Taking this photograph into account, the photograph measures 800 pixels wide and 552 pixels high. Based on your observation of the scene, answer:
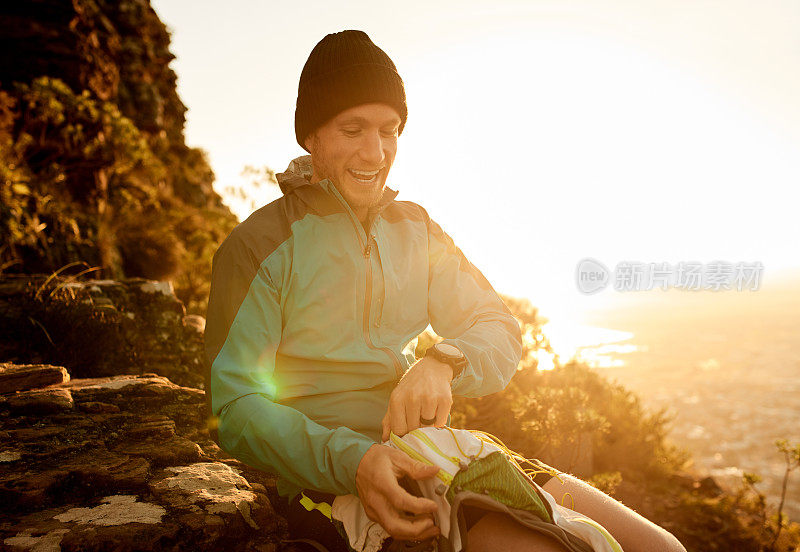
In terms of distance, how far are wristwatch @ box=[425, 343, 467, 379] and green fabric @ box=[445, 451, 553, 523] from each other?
40 cm

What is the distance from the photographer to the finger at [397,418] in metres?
1.53

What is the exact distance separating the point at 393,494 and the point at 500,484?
1.08ft

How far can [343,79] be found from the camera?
1921 millimetres

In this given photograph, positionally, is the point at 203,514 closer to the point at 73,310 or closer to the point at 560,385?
the point at 73,310

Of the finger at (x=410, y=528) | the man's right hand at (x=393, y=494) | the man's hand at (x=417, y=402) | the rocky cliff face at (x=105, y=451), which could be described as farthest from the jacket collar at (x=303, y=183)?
the rocky cliff face at (x=105, y=451)

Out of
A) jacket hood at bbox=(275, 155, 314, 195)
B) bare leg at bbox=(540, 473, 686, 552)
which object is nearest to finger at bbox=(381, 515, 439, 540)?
bare leg at bbox=(540, 473, 686, 552)

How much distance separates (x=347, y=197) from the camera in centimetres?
201

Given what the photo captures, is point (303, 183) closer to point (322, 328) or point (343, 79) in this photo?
point (343, 79)

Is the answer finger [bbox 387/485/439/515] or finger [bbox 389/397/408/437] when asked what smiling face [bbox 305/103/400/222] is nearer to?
finger [bbox 389/397/408/437]

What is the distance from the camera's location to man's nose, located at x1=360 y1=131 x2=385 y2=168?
195 cm

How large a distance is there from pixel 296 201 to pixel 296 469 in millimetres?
1078

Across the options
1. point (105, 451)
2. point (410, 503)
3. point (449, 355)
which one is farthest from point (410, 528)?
point (105, 451)

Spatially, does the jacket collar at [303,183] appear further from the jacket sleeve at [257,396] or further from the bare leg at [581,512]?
the bare leg at [581,512]

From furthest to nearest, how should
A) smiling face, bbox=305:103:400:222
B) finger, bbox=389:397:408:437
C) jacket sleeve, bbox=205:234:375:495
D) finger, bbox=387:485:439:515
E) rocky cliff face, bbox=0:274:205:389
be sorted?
rocky cliff face, bbox=0:274:205:389
smiling face, bbox=305:103:400:222
finger, bbox=389:397:408:437
jacket sleeve, bbox=205:234:375:495
finger, bbox=387:485:439:515
